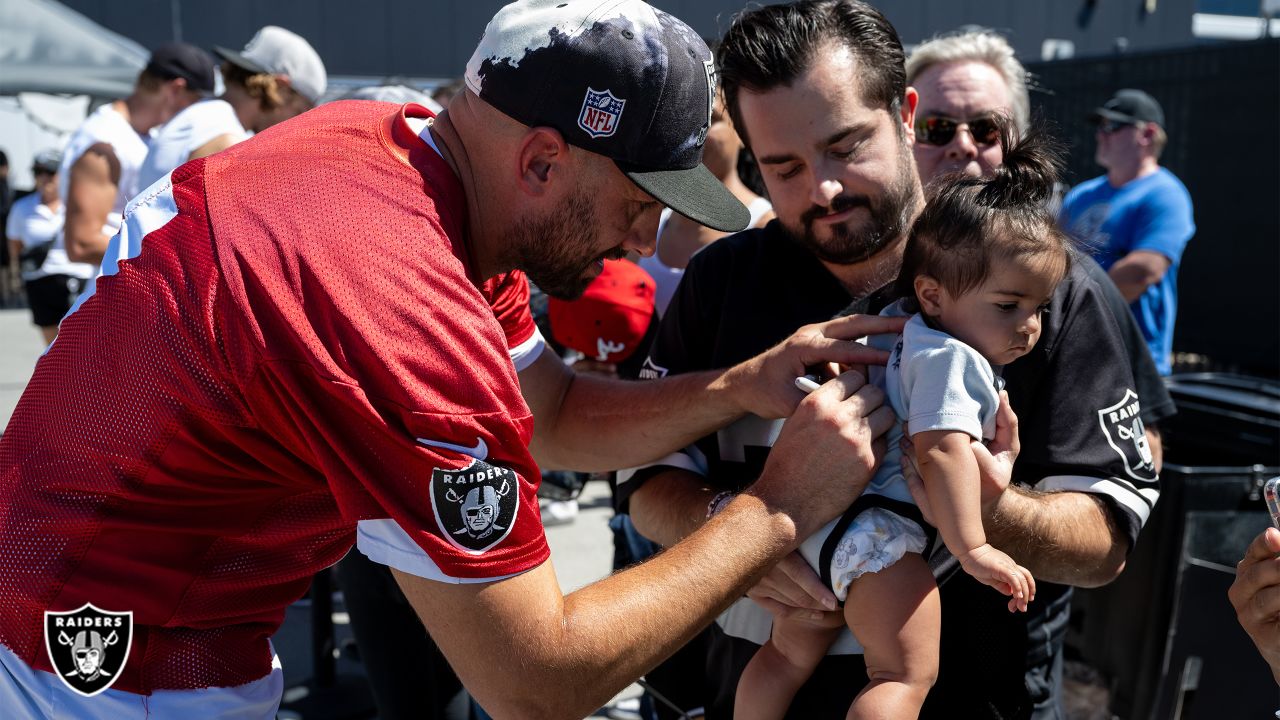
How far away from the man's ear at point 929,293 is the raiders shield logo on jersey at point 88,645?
1.48m

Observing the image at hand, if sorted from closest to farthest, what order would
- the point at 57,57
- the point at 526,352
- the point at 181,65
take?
1. the point at 526,352
2. the point at 181,65
3. the point at 57,57

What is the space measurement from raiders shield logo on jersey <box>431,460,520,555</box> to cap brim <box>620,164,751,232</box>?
54cm

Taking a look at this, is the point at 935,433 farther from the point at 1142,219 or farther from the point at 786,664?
the point at 1142,219

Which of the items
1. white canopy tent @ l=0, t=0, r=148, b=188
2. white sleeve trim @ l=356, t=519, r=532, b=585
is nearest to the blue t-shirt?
white sleeve trim @ l=356, t=519, r=532, b=585

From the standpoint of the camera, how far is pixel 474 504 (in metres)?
1.55

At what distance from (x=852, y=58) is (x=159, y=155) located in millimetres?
3404

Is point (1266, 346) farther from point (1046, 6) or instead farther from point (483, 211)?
point (1046, 6)

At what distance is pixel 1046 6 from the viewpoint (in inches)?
1009

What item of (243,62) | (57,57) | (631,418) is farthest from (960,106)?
(57,57)

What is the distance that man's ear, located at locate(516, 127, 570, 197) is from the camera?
1807mm

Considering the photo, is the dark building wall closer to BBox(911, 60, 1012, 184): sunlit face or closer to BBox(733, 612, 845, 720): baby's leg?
BBox(911, 60, 1012, 184): sunlit face

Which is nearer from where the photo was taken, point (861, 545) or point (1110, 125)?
point (861, 545)

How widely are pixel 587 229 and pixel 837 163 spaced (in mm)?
684

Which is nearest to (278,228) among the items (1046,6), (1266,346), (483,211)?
(483,211)
